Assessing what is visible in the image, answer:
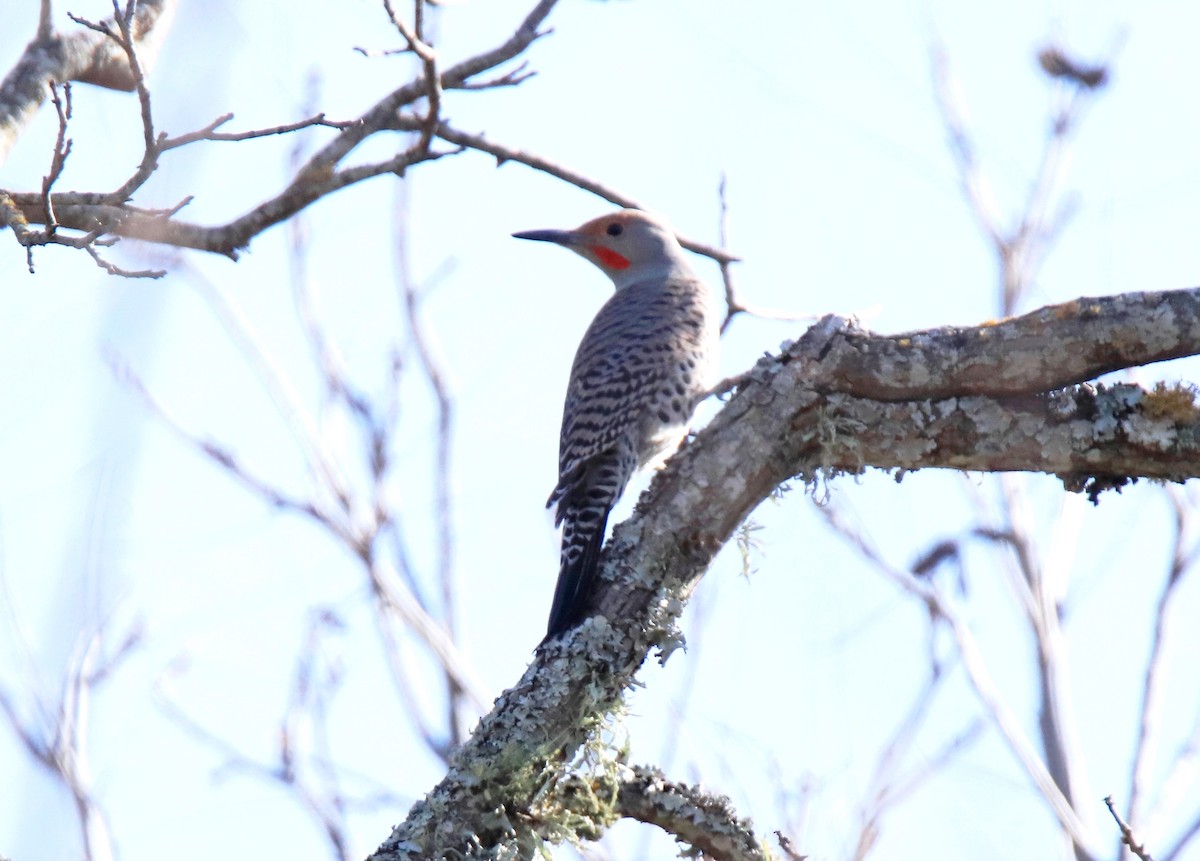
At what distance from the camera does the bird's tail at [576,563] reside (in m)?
3.20

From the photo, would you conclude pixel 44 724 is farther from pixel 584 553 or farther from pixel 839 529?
pixel 839 529

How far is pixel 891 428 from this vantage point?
3281 millimetres

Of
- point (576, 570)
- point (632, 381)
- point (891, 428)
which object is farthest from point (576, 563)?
point (632, 381)

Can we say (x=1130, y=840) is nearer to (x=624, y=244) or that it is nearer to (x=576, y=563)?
(x=576, y=563)

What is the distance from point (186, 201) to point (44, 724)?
11.1 feet

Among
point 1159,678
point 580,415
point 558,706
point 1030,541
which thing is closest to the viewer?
point 558,706

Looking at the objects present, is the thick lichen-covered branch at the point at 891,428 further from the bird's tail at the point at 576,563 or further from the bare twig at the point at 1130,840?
the bare twig at the point at 1130,840

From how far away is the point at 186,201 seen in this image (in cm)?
267

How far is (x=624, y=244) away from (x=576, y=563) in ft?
10.6

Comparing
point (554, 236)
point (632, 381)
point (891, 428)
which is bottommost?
point (891, 428)

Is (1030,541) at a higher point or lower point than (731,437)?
higher

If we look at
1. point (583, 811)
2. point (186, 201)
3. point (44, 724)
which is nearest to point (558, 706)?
point (583, 811)

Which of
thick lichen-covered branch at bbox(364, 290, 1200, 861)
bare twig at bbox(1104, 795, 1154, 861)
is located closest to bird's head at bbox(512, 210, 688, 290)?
thick lichen-covered branch at bbox(364, 290, 1200, 861)

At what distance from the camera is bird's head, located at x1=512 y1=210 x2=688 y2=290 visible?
658 centimetres
